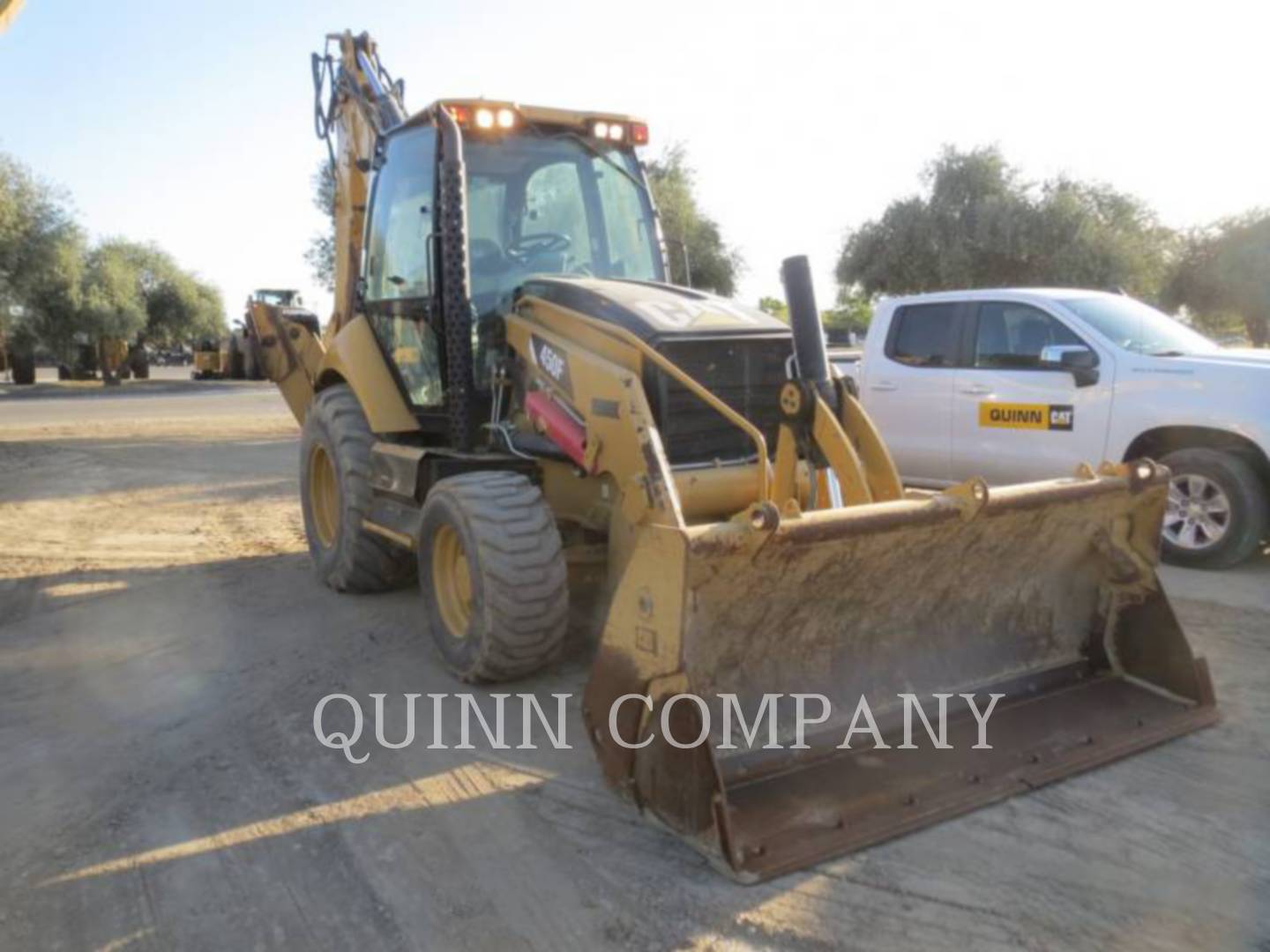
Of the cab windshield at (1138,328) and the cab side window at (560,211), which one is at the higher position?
the cab side window at (560,211)

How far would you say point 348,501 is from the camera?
6.27 m

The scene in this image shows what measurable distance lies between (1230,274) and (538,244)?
28.4 meters

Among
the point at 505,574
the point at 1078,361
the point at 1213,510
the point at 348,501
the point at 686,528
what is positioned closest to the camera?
the point at 686,528

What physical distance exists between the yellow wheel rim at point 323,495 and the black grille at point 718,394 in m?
3.26

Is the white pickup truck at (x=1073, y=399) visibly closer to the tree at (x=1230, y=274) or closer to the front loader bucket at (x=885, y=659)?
the front loader bucket at (x=885, y=659)

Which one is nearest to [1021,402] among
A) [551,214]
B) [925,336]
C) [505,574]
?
[925,336]

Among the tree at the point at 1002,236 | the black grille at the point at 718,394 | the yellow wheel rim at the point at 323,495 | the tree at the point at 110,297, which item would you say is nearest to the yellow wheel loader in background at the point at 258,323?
the yellow wheel rim at the point at 323,495

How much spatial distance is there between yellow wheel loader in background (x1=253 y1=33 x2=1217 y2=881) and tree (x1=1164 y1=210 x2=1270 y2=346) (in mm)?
27690

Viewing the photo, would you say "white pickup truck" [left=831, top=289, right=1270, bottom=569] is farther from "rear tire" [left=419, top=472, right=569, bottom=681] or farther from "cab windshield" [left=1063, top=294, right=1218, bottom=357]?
"rear tire" [left=419, top=472, right=569, bottom=681]

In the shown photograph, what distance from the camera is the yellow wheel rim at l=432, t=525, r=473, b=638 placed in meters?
5.08

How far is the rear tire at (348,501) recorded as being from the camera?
6273mm

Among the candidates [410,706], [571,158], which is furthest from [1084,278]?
[410,706]

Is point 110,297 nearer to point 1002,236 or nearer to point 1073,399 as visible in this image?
point 1002,236

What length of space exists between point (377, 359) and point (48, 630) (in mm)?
2560
